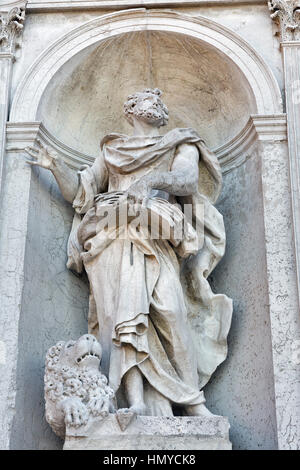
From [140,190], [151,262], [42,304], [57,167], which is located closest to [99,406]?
[151,262]

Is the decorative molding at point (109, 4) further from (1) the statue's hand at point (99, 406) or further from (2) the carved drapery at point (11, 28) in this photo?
(1) the statue's hand at point (99, 406)

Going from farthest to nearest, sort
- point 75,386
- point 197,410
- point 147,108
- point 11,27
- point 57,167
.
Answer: point 11,27 → point 147,108 → point 57,167 → point 197,410 → point 75,386

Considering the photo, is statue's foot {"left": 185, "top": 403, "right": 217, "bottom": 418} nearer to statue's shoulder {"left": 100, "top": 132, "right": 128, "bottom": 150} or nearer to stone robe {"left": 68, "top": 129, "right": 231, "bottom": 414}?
stone robe {"left": 68, "top": 129, "right": 231, "bottom": 414}

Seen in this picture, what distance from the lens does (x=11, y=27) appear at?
7.70 metres

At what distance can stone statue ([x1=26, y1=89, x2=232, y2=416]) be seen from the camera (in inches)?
250

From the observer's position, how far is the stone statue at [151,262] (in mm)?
6344

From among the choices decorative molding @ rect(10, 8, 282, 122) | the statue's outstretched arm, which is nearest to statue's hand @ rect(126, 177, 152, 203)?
the statue's outstretched arm

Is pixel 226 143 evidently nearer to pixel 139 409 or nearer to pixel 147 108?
pixel 147 108

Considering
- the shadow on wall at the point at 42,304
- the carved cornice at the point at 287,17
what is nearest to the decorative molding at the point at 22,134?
the shadow on wall at the point at 42,304

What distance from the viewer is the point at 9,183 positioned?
23.4ft

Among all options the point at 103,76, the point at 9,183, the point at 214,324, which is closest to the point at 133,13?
the point at 103,76

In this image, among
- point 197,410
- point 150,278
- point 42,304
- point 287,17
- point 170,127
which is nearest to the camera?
point 197,410

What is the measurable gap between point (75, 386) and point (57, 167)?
1883 mm

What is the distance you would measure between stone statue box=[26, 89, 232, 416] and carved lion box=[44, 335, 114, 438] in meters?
0.22
